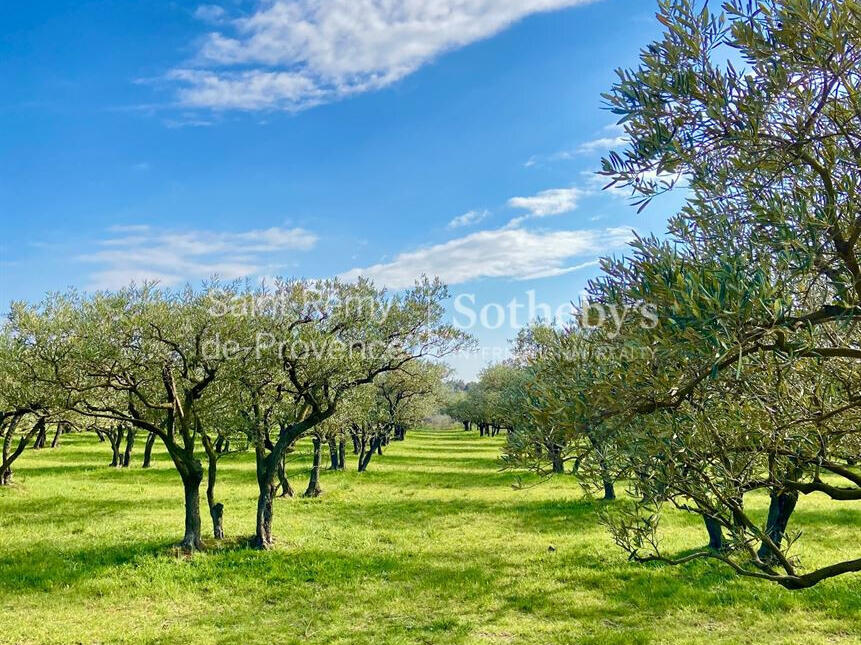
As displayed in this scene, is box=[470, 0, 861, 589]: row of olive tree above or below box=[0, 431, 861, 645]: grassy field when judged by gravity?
above

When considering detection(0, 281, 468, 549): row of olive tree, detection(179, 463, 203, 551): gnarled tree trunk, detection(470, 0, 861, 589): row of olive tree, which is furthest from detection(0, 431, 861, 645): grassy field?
detection(470, 0, 861, 589): row of olive tree

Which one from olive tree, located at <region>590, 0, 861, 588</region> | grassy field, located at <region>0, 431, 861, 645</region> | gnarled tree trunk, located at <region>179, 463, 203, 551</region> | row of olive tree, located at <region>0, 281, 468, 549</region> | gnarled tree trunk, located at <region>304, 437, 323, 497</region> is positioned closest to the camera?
olive tree, located at <region>590, 0, 861, 588</region>

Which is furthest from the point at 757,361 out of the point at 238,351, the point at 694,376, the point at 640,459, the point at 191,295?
the point at 191,295

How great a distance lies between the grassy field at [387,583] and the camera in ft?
46.8

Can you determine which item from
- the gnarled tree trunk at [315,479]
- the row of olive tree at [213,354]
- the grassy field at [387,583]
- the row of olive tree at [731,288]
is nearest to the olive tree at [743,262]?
the row of olive tree at [731,288]

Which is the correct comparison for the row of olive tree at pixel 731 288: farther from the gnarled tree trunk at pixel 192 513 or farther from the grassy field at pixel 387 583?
the gnarled tree trunk at pixel 192 513

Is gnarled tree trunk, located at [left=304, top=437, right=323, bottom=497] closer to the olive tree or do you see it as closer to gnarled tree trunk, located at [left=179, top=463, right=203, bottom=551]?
gnarled tree trunk, located at [left=179, top=463, right=203, bottom=551]

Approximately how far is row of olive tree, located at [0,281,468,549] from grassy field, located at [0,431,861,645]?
137 inches

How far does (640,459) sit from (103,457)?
2470 inches

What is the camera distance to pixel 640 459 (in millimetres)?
6750

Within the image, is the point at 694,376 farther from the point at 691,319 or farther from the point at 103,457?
the point at 103,457

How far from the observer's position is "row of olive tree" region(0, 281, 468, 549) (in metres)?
19.1

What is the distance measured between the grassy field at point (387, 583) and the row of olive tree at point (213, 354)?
3.48 meters

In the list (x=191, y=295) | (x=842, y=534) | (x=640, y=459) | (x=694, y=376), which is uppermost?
(x=191, y=295)
